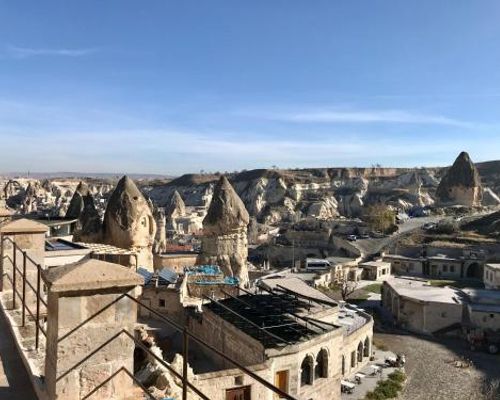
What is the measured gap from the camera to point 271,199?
310 feet

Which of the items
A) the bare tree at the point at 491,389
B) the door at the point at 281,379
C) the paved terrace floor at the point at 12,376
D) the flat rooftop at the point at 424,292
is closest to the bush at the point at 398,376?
the bare tree at the point at 491,389

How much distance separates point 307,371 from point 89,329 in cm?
1329

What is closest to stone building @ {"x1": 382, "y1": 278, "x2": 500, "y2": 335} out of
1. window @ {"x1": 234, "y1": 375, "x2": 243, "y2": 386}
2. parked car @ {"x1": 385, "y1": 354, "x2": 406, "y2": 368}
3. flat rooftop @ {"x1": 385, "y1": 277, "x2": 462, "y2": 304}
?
flat rooftop @ {"x1": 385, "y1": 277, "x2": 462, "y2": 304}

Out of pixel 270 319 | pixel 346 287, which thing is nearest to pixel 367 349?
pixel 270 319

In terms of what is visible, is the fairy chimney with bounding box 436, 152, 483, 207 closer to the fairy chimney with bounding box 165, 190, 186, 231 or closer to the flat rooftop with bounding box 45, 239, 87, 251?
the fairy chimney with bounding box 165, 190, 186, 231

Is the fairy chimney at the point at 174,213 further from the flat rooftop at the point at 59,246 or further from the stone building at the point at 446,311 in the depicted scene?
the flat rooftop at the point at 59,246

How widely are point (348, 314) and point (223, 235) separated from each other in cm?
763

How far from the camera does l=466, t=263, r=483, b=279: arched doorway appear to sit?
39.5 meters

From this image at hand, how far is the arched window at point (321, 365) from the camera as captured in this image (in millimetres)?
16438

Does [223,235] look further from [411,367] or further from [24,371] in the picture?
[24,371]

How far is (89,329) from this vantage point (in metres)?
4.02

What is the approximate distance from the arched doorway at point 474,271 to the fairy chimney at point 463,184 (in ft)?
98.7

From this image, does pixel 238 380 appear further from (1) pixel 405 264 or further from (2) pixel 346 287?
(1) pixel 405 264

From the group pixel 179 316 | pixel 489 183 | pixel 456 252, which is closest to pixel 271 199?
pixel 489 183
